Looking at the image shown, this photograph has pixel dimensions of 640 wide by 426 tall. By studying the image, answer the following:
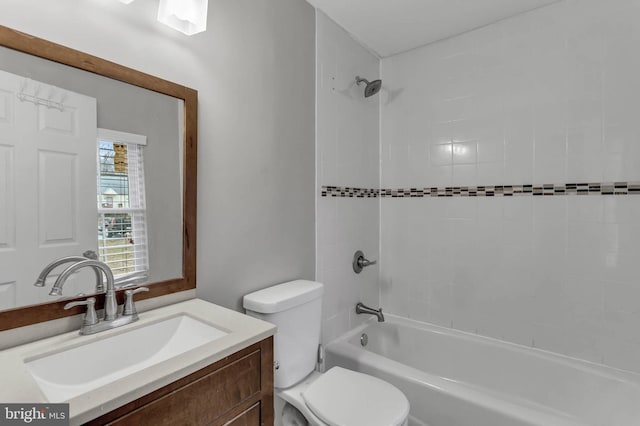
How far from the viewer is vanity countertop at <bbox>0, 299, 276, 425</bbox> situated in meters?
0.65

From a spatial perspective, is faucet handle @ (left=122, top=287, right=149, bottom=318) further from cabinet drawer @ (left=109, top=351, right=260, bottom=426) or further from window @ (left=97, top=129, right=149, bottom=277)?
cabinet drawer @ (left=109, top=351, right=260, bottom=426)

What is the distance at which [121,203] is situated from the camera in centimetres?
112

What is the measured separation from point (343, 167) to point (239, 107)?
879mm

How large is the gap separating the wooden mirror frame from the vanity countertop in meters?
0.08

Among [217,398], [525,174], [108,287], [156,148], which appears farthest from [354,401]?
[525,174]

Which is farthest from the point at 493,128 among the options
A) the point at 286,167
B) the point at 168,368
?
the point at 168,368

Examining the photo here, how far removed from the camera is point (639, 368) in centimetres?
168

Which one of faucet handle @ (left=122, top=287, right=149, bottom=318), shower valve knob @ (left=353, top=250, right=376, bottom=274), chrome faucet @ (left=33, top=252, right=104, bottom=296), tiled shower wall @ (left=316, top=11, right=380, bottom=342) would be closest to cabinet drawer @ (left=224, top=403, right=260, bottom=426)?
faucet handle @ (left=122, top=287, right=149, bottom=318)

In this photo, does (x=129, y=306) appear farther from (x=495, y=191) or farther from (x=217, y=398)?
(x=495, y=191)

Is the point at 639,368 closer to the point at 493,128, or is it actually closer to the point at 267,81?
the point at 493,128

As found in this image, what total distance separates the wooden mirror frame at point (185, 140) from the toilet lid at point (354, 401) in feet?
2.29

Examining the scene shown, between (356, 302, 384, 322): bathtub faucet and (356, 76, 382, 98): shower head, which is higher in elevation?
(356, 76, 382, 98): shower head

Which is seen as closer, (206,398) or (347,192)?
Answer: (206,398)

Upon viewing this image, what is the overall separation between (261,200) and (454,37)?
1.79 meters
